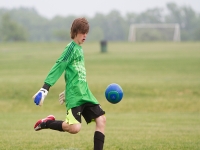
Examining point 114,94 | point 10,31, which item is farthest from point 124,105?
point 10,31

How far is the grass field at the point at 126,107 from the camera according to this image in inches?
389

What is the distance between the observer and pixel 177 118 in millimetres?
17422

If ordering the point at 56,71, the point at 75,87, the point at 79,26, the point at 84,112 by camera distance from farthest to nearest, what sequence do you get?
the point at 84,112
the point at 79,26
the point at 75,87
the point at 56,71

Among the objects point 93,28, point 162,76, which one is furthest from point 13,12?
point 162,76

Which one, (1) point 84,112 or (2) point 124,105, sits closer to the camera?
(1) point 84,112

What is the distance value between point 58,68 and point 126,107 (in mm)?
14971

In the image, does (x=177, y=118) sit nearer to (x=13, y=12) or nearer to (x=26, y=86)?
(x=26, y=86)

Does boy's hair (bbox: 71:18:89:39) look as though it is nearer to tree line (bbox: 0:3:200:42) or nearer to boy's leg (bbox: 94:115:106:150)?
boy's leg (bbox: 94:115:106:150)

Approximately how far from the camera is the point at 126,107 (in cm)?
2231

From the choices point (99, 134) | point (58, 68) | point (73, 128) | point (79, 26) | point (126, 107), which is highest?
point (79, 26)

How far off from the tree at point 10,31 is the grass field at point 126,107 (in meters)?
77.2

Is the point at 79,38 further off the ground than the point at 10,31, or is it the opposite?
the point at 10,31

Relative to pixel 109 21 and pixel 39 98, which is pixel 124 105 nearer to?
pixel 39 98

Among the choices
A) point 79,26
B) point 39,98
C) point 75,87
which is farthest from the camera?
point 79,26
